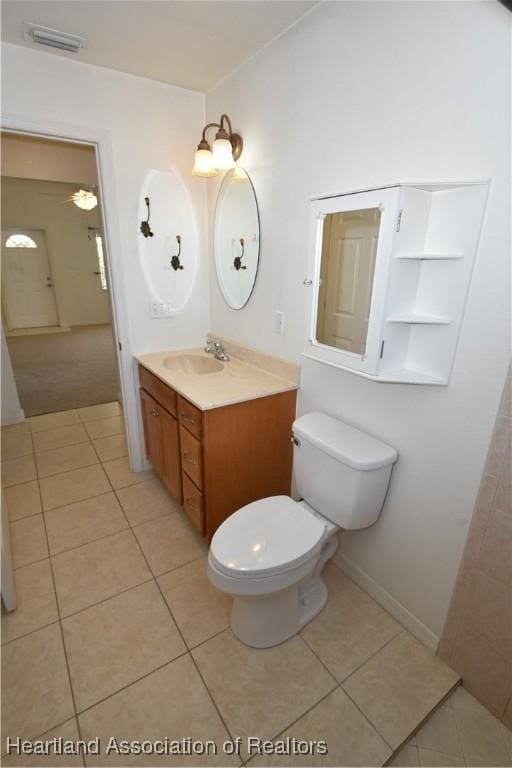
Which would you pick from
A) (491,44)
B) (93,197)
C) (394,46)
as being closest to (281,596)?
(491,44)

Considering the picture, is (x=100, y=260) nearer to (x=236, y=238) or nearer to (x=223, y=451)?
(x=236, y=238)

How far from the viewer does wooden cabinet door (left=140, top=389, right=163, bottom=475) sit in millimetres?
2092

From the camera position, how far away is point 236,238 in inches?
81.4

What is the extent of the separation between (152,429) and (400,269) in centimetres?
167

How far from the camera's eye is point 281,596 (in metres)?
1.37

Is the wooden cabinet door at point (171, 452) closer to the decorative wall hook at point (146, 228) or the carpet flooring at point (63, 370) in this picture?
the decorative wall hook at point (146, 228)

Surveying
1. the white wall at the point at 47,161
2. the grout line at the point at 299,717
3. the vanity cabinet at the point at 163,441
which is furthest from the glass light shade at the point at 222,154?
the grout line at the point at 299,717

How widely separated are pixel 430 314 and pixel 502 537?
28.9 inches

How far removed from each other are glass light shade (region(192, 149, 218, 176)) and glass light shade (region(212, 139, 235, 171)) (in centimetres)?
4

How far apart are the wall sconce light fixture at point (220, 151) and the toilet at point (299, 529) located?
53.5 inches

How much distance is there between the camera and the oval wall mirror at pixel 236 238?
192 cm

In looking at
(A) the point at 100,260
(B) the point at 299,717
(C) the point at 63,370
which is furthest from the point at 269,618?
(A) the point at 100,260

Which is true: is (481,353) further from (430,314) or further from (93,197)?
(93,197)

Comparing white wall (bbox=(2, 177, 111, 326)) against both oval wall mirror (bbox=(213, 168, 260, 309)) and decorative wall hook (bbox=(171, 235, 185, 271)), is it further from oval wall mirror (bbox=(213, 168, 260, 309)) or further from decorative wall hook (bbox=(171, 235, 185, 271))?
oval wall mirror (bbox=(213, 168, 260, 309))
